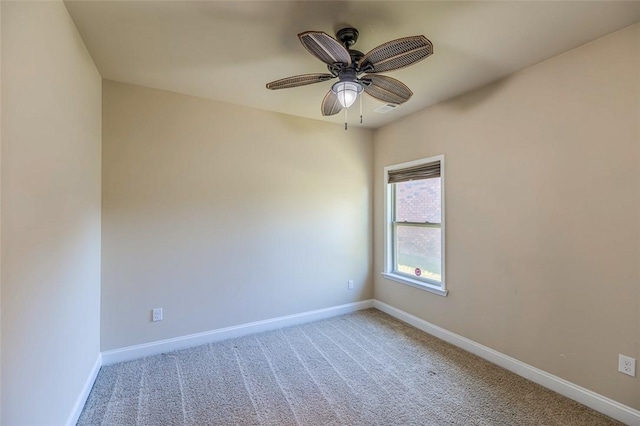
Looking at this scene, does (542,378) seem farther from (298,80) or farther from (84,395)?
(84,395)

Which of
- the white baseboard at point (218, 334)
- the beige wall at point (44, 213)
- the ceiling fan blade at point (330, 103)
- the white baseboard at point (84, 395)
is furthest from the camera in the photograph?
the white baseboard at point (218, 334)

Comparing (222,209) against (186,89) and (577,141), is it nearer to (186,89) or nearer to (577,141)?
(186,89)

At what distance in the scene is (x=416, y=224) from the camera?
358cm

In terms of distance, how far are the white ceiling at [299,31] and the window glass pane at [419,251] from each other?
1673 mm

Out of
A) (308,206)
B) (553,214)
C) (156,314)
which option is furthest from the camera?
(308,206)

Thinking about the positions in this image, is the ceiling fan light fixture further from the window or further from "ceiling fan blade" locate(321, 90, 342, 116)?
the window

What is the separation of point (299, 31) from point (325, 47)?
0.49 metres

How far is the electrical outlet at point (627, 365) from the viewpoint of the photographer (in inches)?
73.1

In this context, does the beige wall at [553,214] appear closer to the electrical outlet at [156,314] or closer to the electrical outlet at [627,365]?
the electrical outlet at [627,365]

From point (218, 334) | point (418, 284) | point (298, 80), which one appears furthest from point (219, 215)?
point (418, 284)

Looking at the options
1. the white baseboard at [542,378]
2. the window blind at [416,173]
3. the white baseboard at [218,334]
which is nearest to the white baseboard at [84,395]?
the white baseboard at [218,334]

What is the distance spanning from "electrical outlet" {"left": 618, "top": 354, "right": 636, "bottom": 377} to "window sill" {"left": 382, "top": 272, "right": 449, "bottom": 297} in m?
1.34

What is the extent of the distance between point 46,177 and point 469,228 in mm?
3275

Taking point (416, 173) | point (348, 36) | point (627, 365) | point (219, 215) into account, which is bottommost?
point (627, 365)
